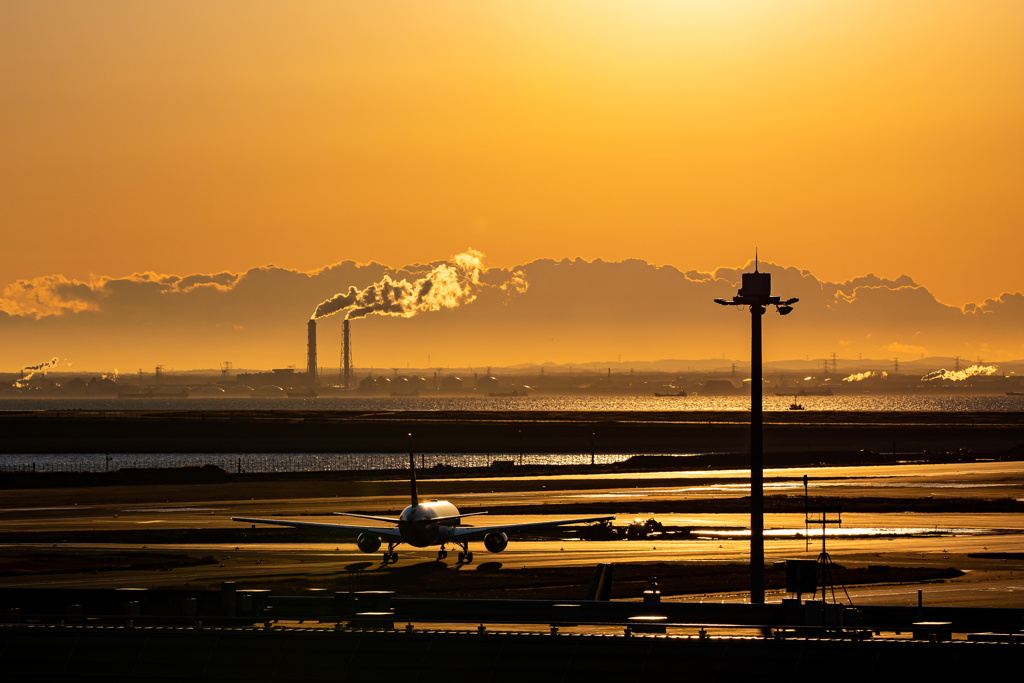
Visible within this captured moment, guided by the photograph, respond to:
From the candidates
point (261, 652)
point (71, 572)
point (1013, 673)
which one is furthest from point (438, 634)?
point (71, 572)

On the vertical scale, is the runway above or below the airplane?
below

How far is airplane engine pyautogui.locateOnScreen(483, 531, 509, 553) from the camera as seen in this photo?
63.0m

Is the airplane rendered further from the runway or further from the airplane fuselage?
the runway

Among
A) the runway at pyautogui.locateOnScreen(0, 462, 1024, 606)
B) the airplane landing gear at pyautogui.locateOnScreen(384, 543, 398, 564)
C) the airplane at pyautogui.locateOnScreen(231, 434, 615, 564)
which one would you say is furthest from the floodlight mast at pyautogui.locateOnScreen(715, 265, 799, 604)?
the airplane landing gear at pyautogui.locateOnScreen(384, 543, 398, 564)

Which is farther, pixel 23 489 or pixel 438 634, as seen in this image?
pixel 23 489

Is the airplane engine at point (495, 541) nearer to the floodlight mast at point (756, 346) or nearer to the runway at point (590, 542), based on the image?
the runway at point (590, 542)

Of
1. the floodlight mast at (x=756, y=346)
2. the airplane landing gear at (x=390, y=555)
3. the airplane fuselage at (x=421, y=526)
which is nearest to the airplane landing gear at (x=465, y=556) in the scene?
the airplane fuselage at (x=421, y=526)

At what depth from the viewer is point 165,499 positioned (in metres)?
108

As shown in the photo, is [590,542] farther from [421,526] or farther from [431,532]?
[421,526]

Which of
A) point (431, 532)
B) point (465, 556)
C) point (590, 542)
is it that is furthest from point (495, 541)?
point (590, 542)

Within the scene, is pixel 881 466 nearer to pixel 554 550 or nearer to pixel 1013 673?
pixel 554 550

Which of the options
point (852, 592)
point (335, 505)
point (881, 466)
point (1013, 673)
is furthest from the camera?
point (881, 466)

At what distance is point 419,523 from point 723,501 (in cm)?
4793

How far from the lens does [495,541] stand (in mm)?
63281
